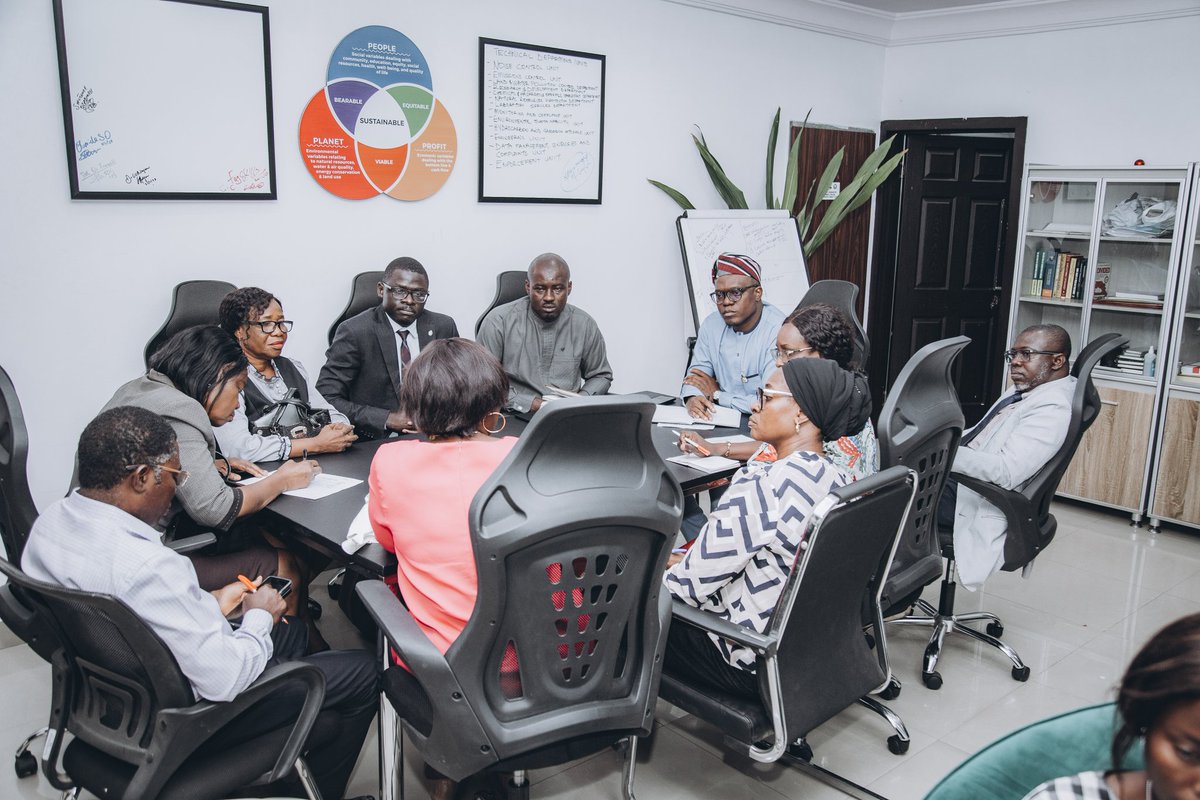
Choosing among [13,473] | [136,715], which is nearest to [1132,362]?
[136,715]

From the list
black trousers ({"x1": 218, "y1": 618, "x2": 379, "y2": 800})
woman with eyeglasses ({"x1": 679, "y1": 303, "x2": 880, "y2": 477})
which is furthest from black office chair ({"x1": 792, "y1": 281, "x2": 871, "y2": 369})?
black trousers ({"x1": 218, "y1": 618, "x2": 379, "y2": 800})

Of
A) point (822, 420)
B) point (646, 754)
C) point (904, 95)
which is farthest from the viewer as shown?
point (904, 95)

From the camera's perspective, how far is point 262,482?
2.56 meters

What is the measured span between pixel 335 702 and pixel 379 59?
10.3ft

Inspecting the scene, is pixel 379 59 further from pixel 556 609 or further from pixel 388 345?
pixel 556 609

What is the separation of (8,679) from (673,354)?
387 cm

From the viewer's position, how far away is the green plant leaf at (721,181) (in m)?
5.42

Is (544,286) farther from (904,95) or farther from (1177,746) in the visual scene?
(904,95)

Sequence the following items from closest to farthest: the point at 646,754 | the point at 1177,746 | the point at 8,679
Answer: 1. the point at 1177,746
2. the point at 646,754
3. the point at 8,679

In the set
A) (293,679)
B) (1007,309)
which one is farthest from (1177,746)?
(1007,309)

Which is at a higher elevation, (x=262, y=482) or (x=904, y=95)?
(x=904, y=95)

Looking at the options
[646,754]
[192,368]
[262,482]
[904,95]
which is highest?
[904,95]

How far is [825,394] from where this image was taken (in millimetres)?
2223

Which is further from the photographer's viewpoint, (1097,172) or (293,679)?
(1097,172)
